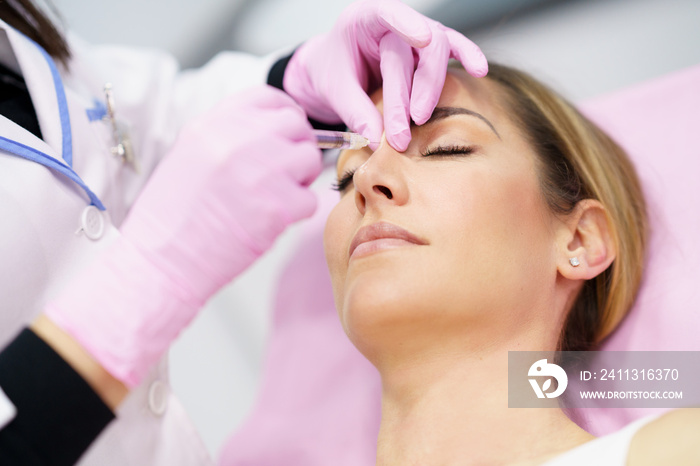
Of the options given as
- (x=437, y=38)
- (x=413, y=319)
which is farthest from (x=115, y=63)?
(x=413, y=319)

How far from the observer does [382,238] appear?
856 mm

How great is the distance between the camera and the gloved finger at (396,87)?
92 centimetres

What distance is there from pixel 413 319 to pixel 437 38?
1.49 ft

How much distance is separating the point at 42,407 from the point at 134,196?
631 mm

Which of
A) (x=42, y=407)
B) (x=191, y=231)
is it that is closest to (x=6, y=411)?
(x=42, y=407)

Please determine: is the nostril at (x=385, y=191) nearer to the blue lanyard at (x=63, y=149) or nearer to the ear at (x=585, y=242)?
the ear at (x=585, y=242)

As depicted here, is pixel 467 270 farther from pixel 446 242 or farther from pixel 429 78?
pixel 429 78

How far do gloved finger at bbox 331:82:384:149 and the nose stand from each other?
6cm

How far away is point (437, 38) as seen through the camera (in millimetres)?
951

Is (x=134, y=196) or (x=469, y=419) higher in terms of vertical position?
(x=134, y=196)

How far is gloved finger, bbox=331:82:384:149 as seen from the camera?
96 cm

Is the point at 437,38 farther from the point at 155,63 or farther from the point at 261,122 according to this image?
the point at 155,63

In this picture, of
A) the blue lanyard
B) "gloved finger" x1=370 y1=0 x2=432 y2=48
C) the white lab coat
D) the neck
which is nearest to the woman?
the neck

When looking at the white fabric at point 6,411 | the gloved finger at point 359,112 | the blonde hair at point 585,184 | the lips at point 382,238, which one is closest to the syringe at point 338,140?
the gloved finger at point 359,112
